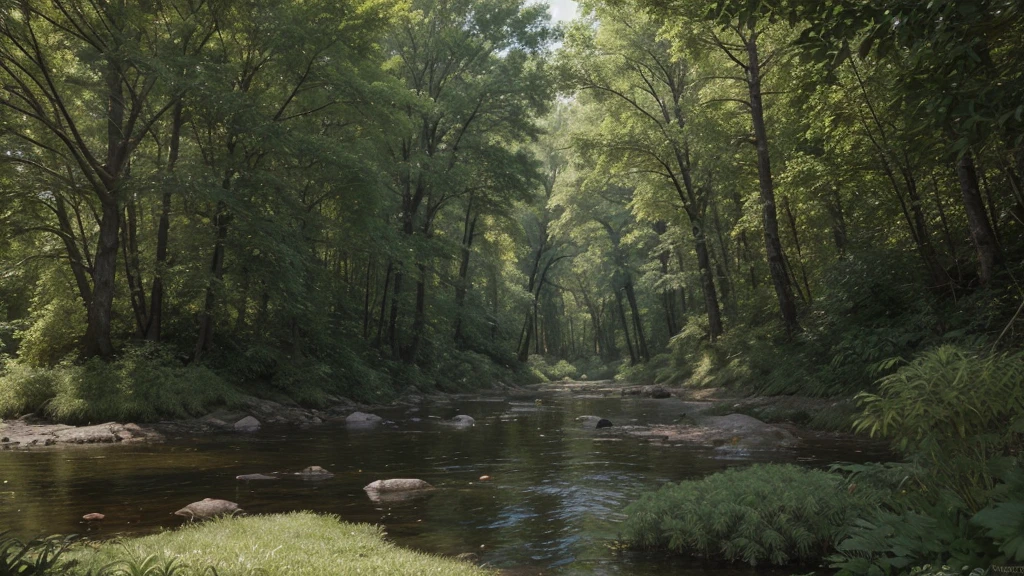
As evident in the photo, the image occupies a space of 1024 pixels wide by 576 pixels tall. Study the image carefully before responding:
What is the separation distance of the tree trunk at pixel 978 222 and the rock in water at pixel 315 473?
1199 cm

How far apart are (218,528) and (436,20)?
93.5ft

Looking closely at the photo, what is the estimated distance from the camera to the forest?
5.46 meters

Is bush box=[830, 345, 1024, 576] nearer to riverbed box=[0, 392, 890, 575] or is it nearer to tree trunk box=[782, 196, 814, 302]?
riverbed box=[0, 392, 890, 575]

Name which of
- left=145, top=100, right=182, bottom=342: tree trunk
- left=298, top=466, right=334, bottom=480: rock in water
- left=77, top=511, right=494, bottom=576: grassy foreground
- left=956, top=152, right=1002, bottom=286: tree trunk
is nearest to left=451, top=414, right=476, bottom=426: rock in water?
left=298, top=466, right=334, bottom=480: rock in water

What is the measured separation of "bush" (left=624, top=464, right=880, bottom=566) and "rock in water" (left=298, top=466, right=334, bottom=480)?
18.3ft

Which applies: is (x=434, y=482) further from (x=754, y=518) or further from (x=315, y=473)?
(x=754, y=518)

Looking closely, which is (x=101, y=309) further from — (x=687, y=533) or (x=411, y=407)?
(x=687, y=533)

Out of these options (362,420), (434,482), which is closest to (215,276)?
(362,420)

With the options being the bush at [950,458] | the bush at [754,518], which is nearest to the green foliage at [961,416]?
the bush at [950,458]

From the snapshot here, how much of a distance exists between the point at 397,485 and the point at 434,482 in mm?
752

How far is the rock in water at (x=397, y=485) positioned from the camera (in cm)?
888

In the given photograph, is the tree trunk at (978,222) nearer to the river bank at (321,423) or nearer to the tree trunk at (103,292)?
the river bank at (321,423)

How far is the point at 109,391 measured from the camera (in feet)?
50.3

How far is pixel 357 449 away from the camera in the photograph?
12844mm
